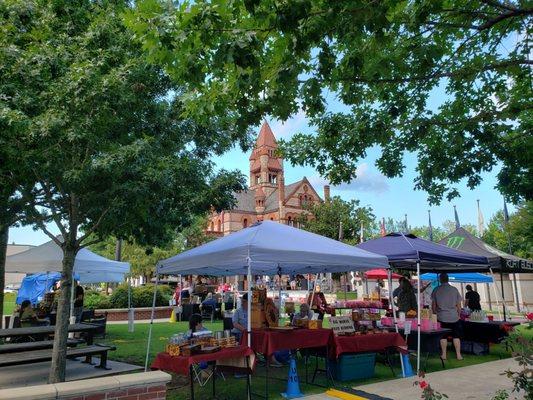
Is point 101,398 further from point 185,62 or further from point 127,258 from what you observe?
point 127,258

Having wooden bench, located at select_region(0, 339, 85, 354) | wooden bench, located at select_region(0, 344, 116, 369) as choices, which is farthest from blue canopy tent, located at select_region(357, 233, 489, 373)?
wooden bench, located at select_region(0, 339, 85, 354)

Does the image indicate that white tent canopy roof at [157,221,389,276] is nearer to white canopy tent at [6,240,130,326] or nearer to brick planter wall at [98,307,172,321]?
white canopy tent at [6,240,130,326]

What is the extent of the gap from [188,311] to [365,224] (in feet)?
105

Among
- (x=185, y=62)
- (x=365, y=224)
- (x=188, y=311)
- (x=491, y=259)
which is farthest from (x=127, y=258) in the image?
(x=185, y=62)

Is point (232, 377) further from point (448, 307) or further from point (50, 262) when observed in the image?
point (50, 262)

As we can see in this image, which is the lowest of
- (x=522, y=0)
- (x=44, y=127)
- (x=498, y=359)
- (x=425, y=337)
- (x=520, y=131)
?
(x=498, y=359)

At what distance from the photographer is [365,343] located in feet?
26.8

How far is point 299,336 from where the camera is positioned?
755cm

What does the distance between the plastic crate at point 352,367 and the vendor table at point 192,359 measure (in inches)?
86.2

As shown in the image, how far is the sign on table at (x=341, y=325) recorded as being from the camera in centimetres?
809

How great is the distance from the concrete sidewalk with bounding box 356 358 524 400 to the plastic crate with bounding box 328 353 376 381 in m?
0.48

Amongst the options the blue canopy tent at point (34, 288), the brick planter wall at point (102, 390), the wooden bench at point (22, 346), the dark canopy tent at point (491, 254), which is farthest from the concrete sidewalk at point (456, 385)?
the blue canopy tent at point (34, 288)

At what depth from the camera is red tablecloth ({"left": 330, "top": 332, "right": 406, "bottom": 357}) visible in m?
7.86

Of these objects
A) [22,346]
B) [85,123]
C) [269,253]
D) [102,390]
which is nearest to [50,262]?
[22,346]
